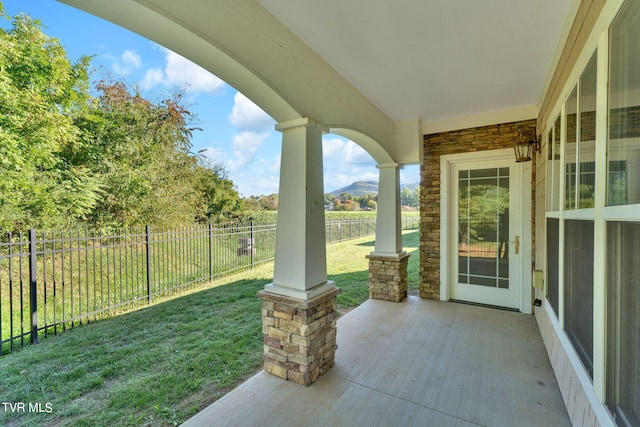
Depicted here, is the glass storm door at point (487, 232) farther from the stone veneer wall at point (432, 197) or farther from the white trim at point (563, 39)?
the white trim at point (563, 39)

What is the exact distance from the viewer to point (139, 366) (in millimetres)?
2742

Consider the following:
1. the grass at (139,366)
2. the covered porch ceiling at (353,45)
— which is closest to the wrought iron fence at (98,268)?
the grass at (139,366)

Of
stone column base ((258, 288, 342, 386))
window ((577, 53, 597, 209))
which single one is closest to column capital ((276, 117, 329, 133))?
stone column base ((258, 288, 342, 386))

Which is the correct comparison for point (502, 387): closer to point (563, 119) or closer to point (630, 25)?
point (563, 119)

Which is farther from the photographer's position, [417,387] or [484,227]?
[484,227]

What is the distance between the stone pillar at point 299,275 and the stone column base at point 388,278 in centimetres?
218

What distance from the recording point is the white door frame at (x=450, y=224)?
4023 millimetres

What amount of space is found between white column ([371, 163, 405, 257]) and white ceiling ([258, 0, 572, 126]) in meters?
1.30

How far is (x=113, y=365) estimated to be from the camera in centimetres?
274

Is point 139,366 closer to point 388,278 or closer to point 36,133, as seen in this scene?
point 388,278

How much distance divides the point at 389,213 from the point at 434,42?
2.62 metres

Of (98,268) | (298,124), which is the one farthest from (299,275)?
(98,268)

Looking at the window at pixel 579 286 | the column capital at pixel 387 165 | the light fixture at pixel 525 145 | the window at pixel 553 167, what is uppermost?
the light fixture at pixel 525 145

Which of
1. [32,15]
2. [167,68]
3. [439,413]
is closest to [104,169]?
[32,15]
